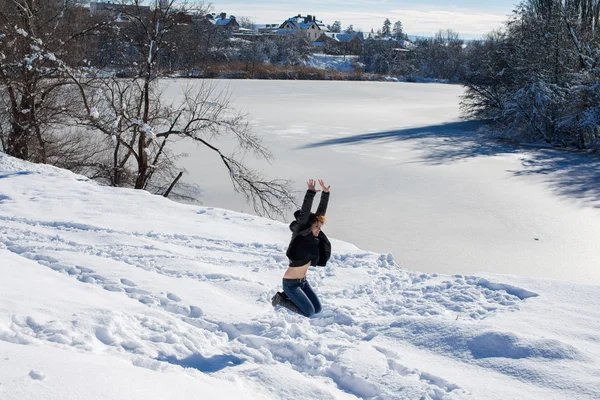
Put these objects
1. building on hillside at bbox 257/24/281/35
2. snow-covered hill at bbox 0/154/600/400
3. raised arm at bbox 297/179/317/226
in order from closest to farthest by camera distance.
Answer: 1. snow-covered hill at bbox 0/154/600/400
2. raised arm at bbox 297/179/317/226
3. building on hillside at bbox 257/24/281/35

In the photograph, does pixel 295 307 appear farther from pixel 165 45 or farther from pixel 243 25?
pixel 243 25

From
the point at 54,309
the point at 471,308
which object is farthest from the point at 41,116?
the point at 471,308

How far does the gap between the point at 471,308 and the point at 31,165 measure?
37.9ft

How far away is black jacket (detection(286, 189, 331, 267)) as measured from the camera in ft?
18.9

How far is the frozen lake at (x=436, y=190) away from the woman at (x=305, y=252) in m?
5.31

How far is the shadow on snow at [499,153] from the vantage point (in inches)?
750

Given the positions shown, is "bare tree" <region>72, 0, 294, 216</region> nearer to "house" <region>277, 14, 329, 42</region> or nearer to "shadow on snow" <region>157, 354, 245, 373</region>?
"shadow on snow" <region>157, 354, 245, 373</region>

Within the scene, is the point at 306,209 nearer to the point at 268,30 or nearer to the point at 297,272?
the point at 297,272

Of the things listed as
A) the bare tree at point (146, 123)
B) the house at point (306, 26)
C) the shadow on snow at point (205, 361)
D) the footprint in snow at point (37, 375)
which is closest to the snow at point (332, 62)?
the house at point (306, 26)

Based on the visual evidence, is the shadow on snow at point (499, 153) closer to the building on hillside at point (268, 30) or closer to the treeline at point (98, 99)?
the treeline at point (98, 99)

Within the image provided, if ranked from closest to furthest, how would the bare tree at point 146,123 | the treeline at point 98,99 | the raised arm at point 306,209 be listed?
the raised arm at point 306,209
the treeline at point 98,99
the bare tree at point 146,123

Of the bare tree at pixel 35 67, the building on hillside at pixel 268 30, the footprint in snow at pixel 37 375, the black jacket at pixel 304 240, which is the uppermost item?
the building on hillside at pixel 268 30

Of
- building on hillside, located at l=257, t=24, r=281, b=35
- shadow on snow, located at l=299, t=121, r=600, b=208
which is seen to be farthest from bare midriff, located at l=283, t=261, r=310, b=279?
building on hillside, located at l=257, t=24, r=281, b=35

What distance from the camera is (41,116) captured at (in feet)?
55.4
